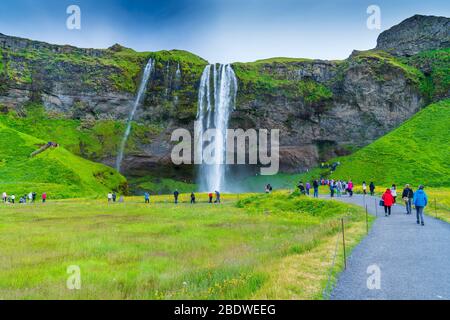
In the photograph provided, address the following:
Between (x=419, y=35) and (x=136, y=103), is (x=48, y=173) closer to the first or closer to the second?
(x=136, y=103)

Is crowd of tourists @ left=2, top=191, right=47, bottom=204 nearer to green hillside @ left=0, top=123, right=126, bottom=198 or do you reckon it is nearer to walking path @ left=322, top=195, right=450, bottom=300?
green hillside @ left=0, top=123, right=126, bottom=198

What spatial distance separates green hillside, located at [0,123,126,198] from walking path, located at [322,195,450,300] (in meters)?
50.1

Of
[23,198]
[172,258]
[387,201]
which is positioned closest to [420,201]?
[387,201]

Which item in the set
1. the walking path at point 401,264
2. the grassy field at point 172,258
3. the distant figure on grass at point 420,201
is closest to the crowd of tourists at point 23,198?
the grassy field at point 172,258

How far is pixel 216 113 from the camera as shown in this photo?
84.5 metres

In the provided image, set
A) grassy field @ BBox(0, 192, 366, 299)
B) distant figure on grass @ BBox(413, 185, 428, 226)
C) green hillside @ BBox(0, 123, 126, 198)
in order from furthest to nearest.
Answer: green hillside @ BBox(0, 123, 126, 198) < distant figure on grass @ BBox(413, 185, 428, 226) < grassy field @ BBox(0, 192, 366, 299)

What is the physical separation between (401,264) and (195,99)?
257ft

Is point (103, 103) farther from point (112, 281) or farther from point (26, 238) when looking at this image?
point (112, 281)

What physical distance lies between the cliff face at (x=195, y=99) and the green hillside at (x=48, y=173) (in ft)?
44.9

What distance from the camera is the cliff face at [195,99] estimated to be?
279ft

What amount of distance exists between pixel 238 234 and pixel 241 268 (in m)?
9.16

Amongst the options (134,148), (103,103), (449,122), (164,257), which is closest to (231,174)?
(134,148)

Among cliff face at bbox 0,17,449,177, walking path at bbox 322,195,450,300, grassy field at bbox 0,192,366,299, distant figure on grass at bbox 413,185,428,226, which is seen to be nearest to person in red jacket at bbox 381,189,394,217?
grassy field at bbox 0,192,366,299

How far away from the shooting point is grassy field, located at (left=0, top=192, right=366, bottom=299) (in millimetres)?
9914
